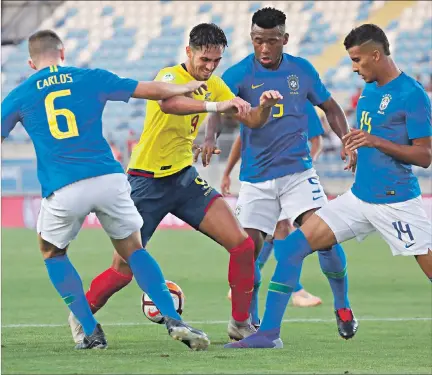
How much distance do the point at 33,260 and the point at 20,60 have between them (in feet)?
54.2

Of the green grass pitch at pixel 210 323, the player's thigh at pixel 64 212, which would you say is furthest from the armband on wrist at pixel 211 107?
the green grass pitch at pixel 210 323

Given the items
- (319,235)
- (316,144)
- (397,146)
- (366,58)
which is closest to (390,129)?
(397,146)

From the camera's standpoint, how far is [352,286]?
38.8ft

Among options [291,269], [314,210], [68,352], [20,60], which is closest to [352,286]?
[314,210]

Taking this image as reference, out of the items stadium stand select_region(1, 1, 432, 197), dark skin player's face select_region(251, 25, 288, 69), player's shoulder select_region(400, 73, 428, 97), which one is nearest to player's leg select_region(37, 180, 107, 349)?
dark skin player's face select_region(251, 25, 288, 69)

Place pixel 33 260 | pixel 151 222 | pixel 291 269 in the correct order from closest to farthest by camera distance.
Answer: pixel 291 269 < pixel 151 222 < pixel 33 260

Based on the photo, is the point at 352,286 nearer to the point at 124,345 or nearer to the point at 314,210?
the point at 314,210

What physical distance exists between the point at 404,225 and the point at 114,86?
2095 mm

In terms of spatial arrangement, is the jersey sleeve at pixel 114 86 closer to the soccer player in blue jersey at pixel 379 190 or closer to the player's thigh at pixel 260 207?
the soccer player in blue jersey at pixel 379 190

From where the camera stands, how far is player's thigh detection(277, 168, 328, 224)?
7680mm

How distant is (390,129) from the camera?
6859 millimetres

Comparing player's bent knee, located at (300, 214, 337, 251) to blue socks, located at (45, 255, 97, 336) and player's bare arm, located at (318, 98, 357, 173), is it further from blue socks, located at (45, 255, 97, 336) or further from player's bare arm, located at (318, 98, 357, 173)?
blue socks, located at (45, 255, 97, 336)

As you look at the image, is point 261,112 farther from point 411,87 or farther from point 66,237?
point 66,237

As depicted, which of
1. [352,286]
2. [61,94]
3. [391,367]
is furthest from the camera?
[352,286]
